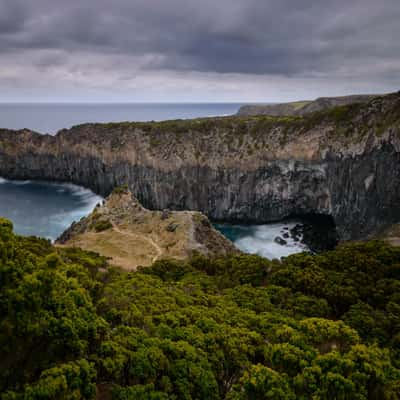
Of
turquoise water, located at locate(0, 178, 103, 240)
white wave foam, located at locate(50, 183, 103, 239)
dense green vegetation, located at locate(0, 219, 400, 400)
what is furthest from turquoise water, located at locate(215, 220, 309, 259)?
dense green vegetation, located at locate(0, 219, 400, 400)

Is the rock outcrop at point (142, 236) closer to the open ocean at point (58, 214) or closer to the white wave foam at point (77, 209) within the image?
the open ocean at point (58, 214)

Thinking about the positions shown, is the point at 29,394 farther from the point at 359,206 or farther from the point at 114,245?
the point at 359,206

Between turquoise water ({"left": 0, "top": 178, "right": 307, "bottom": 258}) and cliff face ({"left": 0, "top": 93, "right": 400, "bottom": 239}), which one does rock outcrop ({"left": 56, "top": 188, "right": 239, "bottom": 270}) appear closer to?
turquoise water ({"left": 0, "top": 178, "right": 307, "bottom": 258})

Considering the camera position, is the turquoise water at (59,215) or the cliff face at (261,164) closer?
the cliff face at (261,164)

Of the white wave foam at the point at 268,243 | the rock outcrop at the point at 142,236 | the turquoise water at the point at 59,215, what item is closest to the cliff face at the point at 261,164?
the white wave foam at the point at 268,243

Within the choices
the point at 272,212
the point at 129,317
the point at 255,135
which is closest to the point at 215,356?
the point at 129,317

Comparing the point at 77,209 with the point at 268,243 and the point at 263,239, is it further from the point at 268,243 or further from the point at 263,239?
the point at 268,243
